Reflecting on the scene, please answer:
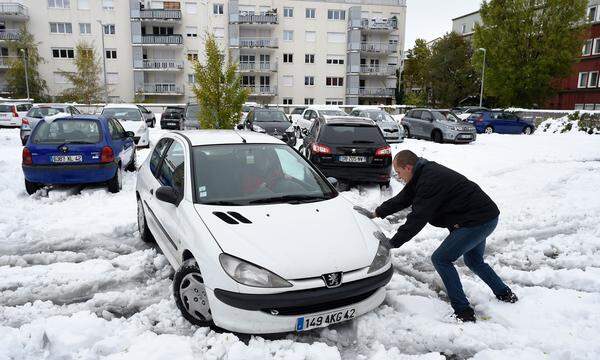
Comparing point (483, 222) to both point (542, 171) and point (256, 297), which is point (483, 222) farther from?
point (542, 171)

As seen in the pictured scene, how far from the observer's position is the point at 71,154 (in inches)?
317

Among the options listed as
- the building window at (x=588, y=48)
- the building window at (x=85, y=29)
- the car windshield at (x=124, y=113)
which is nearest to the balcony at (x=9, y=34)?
the building window at (x=85, y=29)

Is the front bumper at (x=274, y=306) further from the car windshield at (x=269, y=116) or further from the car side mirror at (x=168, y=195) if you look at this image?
the car windshield at (x=269, y=116)

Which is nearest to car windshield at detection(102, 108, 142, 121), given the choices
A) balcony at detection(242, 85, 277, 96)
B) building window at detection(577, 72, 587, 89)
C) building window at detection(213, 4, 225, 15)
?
balcony at detection(242, 85, 277, 96)

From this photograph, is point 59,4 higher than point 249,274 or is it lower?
higher

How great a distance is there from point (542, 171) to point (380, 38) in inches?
1892

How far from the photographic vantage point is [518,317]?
4.02m

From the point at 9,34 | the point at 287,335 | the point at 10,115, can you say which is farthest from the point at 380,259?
the point at 9,34

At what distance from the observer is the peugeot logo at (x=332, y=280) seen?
332 centimetres

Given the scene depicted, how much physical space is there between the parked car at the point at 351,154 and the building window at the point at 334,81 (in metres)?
46.7

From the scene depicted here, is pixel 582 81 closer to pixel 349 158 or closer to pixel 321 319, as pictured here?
pixel 349 158

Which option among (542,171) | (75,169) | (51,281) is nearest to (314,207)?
(51,281)

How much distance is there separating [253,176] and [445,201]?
1951 mm

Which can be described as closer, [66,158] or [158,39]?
[66,158]
